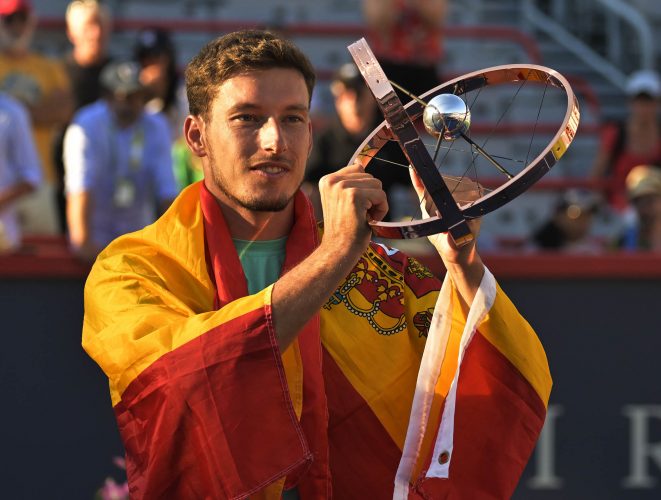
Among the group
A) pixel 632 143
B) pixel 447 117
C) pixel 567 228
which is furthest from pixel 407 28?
pixel 447 117

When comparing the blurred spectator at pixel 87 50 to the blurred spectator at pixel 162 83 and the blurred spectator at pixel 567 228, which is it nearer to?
the blurred spectator at pixel 162 83

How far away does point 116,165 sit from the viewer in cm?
621

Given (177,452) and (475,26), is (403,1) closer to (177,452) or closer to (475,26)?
(475,26)

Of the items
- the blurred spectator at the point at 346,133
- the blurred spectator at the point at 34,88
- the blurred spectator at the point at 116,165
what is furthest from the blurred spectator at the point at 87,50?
the blurred spectator at the point at 346,133

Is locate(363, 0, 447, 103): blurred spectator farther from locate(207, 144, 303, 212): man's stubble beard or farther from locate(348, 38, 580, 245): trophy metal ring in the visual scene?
locate(348, 38, 580, 245): trophy metal ring

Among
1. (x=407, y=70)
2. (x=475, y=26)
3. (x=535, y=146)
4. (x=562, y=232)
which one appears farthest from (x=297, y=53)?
(x=475, y=26)

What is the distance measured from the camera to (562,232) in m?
7.45

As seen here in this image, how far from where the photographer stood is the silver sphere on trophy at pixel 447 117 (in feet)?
8.84

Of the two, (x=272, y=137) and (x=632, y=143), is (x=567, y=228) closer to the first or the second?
(x=632, y=143)

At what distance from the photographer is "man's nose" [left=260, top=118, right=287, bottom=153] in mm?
2887

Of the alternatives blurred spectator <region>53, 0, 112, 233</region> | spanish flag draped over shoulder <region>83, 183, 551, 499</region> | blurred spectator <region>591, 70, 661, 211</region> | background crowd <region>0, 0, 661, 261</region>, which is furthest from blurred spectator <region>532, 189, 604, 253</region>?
spanish flag draped over shoulder <region>83, 183, 551, 499</region>

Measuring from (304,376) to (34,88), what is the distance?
4836 millimetres

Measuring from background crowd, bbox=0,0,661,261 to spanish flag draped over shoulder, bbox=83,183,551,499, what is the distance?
244 cm

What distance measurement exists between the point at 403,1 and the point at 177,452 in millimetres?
5787
